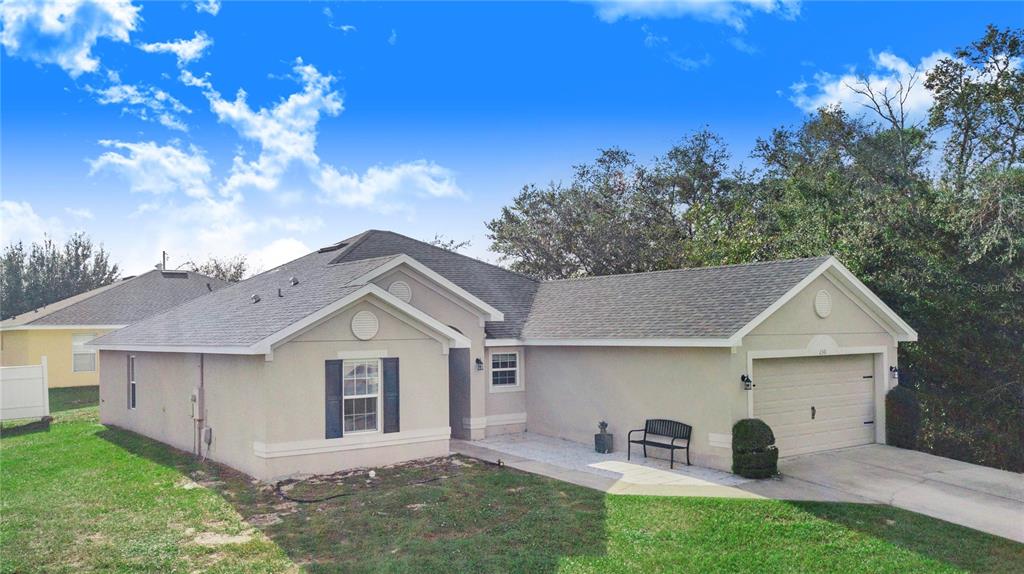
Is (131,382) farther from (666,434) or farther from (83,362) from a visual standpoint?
(666,434)

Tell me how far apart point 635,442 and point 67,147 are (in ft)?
50.1

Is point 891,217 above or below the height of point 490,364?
above

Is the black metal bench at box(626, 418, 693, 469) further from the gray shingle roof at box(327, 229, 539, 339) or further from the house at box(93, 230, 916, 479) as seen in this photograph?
the gray shingle roof at box(327, 229, 539, 339)

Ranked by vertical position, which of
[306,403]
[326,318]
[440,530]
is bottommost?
[440,530]

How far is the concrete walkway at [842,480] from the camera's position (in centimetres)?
1109

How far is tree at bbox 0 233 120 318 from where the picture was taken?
48812mm

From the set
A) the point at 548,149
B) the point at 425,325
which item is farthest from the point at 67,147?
the point at 548,149

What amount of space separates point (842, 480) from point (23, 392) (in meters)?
19.6

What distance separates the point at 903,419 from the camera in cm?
1575

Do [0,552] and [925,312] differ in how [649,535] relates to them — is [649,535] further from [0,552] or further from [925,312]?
[925,312]

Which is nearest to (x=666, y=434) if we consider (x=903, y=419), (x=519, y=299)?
(x=903, y=419)

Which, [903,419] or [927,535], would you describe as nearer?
[927,535]

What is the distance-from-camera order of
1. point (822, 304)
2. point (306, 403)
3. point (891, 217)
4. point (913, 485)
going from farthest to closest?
point (891, 217)
point (822, 304)
point (306, 403)
point (913, 485)

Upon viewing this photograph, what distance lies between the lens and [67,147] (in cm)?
1773
